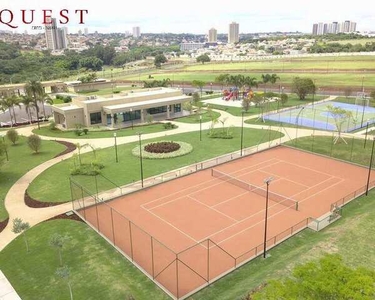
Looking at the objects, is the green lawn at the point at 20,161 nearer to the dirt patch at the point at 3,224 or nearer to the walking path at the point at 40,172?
the walking path at the point at 40,172

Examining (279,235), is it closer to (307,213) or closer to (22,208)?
(307,213)

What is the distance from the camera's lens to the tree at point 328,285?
11867mm

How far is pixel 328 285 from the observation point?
12.2 metres

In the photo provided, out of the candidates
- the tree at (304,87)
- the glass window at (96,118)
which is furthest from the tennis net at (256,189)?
the tree at (304,87)

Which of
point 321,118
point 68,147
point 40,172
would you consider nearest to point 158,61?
point 321,118

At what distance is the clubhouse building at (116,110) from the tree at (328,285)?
4712 cm

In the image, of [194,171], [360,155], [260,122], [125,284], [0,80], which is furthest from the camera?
[0,80]

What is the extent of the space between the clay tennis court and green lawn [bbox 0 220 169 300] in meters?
0.93

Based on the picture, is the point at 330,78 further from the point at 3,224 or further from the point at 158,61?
the point at 3,224

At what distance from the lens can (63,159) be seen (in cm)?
4138

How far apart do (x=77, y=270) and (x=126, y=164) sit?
18.7 m

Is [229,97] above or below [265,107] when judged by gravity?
above

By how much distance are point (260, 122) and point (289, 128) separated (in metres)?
5.79

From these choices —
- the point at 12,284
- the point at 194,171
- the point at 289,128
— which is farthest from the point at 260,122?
the point at 12,284
